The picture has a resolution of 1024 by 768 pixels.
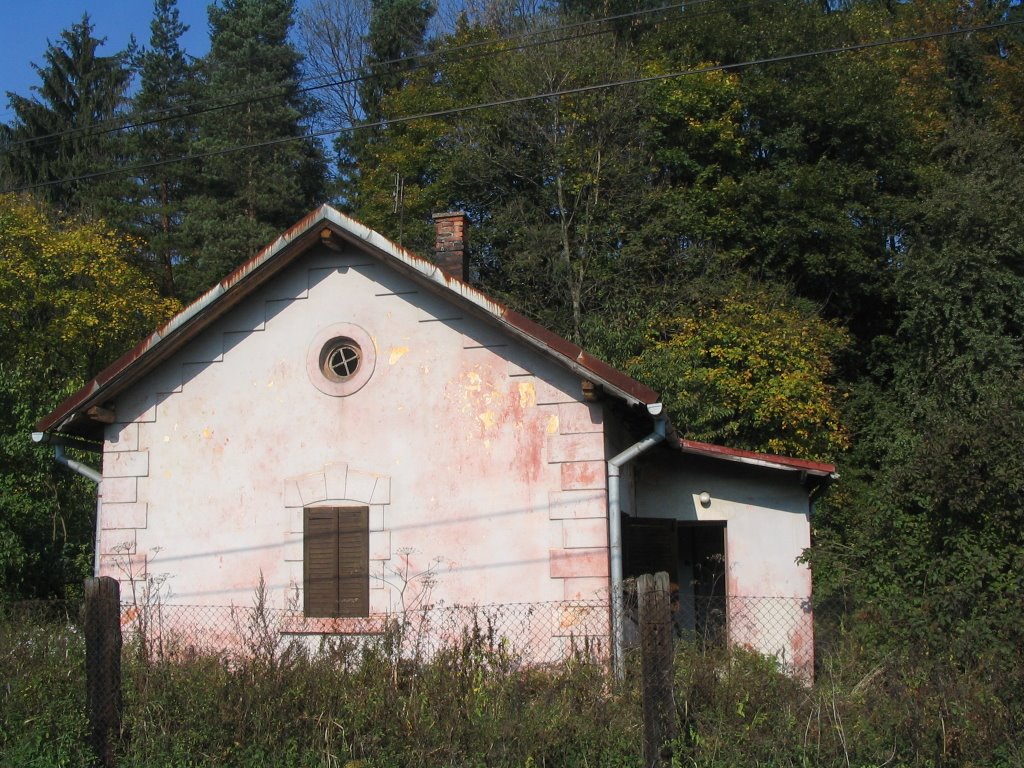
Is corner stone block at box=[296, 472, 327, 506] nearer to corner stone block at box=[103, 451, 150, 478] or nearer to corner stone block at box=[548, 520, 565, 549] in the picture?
corner stone block at box=[103, 451, 150, 478]

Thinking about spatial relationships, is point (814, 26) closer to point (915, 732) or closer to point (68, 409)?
point (68, 409)

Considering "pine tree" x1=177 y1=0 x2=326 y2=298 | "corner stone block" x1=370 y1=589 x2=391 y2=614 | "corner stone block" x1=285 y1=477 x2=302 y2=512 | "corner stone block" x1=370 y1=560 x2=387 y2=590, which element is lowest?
"corner stone block" x1=370 y1=589 x2=391 y2=614

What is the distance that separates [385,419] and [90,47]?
1242 inches

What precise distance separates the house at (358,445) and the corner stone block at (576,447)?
0.6 inches

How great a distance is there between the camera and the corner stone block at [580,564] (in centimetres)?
1075

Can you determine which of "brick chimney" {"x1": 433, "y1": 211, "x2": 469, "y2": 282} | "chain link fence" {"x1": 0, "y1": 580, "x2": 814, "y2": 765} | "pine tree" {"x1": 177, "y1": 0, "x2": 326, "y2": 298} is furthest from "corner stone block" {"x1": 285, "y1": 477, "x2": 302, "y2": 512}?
"pine tree" {"x1": 177, "y1": 0, "x2": 326, "y2": 298}

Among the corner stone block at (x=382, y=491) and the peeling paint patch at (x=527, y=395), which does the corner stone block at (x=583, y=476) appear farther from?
the corner stone block at (x=382, y=491)

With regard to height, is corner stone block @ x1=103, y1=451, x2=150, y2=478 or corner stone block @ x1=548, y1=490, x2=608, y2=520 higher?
corner stone block @ x1=103, y1=451, x2=150, y2=478

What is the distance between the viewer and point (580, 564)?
10789 mm

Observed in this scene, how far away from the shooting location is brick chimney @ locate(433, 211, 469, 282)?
13109 millimetres

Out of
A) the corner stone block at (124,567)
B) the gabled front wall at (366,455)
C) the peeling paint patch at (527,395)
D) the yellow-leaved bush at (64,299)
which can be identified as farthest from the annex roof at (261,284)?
the yellow-leaved bush at (64,299)

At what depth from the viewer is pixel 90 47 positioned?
37.6 meters

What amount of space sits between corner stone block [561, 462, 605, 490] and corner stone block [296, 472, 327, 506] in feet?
8.49

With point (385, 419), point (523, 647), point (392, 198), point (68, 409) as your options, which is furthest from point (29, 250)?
point (523, 647)
